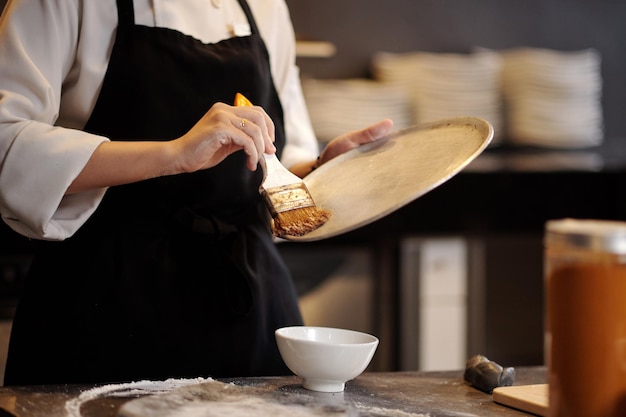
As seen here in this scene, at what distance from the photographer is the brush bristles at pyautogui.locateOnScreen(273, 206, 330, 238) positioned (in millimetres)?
1278

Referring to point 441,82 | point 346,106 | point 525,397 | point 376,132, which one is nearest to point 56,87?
point 376,132

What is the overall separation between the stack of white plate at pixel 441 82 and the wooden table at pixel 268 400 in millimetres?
2369

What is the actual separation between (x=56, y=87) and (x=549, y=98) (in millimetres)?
2685

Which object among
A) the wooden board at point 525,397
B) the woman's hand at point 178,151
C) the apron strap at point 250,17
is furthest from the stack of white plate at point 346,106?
the wooden board at point 525,397

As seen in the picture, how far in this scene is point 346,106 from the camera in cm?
331

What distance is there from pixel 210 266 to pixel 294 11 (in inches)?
91.6

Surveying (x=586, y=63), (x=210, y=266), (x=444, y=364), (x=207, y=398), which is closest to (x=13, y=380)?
(x=210, y=266)

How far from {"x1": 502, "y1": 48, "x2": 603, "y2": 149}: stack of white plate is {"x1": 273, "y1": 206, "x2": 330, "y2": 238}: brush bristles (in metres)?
2.58

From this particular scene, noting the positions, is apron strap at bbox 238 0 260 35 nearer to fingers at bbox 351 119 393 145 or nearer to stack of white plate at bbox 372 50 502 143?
fingers at bbox 351 119 393 145

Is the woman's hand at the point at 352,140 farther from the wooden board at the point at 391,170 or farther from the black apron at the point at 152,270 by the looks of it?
the black apron at the point at 152,270

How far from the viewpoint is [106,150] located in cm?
129

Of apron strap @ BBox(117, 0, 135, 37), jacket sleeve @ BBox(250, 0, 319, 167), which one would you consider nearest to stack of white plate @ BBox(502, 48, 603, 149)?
jacket sleeve @ BBox(250, 0, 319, 167)

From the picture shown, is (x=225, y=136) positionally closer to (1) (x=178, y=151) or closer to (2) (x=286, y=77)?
(1) (x=178, y=151)

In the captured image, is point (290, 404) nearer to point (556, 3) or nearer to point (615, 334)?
point (615, 334)
